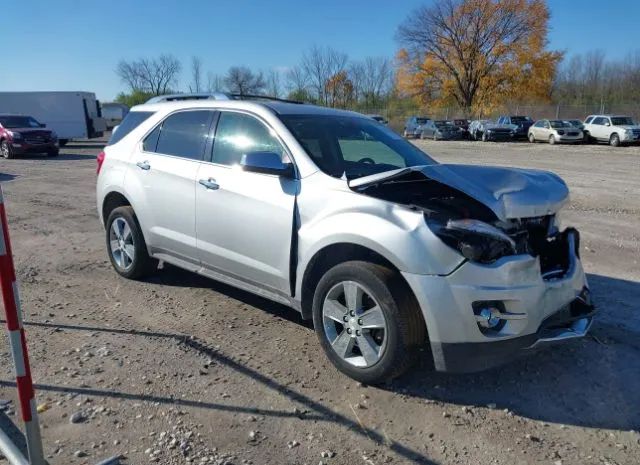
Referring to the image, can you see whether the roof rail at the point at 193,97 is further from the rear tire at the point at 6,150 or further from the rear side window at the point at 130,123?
the rear tire at the point at 6,150

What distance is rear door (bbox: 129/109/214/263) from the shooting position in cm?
455

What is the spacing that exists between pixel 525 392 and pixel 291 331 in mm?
1777

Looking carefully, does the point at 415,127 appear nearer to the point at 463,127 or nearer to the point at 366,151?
the point at 463,127

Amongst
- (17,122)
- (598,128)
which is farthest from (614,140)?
(17,122)

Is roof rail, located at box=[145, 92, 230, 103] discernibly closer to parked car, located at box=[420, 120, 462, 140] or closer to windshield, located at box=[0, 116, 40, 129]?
windshield, located at box=[0, 116, 40, 129]

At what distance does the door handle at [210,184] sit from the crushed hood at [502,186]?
1274mm

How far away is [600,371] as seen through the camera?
3.59 m

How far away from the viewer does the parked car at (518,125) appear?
3675 centimetres

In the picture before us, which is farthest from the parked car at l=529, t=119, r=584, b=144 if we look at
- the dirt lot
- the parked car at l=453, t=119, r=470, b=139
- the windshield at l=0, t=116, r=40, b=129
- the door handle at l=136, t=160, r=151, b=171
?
the door handle at l=136, t=160, r=151, b=171

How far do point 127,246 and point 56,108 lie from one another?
28385 mm

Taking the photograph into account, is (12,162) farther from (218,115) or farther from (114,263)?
(218,115)

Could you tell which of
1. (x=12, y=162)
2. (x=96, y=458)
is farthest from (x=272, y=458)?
(x=12, y=162)

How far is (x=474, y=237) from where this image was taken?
3.05m

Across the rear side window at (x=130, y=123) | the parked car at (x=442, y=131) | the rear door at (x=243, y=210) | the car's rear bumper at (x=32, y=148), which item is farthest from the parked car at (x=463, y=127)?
the rear door at (x=243, y=210)
